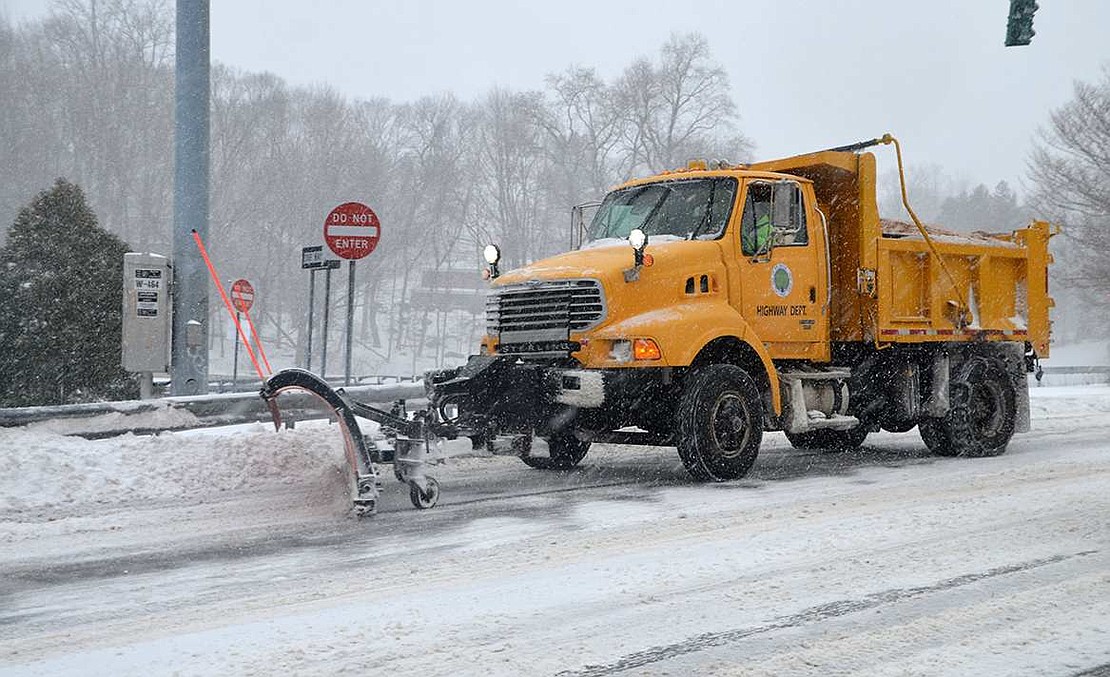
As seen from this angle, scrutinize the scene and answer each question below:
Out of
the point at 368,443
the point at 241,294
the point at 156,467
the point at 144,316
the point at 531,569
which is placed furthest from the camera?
the point at 241,294

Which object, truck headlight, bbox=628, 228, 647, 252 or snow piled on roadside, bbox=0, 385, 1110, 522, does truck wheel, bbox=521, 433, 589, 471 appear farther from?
truck headlight, bbox=628, 228, 647, 252

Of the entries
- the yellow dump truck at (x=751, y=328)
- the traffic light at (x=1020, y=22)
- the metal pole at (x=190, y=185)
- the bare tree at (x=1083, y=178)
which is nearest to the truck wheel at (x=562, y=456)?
the yellow dump truck at (x=751, y=328)

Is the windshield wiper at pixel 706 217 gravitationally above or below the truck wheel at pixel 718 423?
above

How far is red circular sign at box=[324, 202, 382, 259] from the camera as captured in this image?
44.0 ft

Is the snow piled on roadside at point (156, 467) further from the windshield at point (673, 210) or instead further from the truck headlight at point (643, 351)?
the windshield at point (673, 210)

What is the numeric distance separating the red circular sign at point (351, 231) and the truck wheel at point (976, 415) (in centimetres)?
653

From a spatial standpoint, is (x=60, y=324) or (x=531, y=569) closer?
(x=531, y=569)

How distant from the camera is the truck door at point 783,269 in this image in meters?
10.1

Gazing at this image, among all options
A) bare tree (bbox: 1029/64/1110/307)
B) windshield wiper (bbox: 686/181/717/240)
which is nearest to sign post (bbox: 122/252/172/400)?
windshield wiper (bbox: 686/181/717/240)

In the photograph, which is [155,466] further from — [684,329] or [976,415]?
[976,415]

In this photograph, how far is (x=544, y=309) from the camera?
9492 mm

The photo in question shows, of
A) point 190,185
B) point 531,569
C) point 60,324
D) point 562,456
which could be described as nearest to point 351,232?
point 190,185

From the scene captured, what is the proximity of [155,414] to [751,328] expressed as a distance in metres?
5.18

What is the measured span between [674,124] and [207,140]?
4324cm
